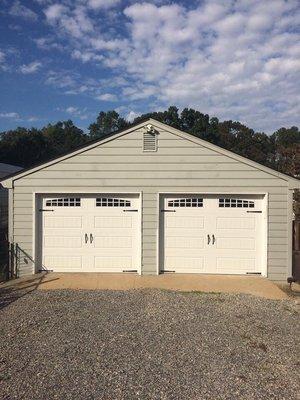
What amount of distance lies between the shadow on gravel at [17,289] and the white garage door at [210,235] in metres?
3.34

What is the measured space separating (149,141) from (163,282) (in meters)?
3.74

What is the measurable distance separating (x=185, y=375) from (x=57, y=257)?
7.01 meters

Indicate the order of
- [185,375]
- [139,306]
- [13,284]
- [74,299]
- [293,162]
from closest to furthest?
[185,375] < [139,306] < [74,299] < [13,284] < [293,162]

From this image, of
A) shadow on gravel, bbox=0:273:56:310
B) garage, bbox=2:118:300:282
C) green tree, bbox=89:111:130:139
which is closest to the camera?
shadow on gravel, bbox=0:273:56:310

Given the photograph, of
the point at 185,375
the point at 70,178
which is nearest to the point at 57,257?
the point at 70,178

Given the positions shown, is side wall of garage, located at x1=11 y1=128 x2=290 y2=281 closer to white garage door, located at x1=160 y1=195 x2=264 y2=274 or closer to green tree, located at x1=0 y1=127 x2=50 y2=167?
white garage door, located at x1=160 y1=195 x2=264 y2=274

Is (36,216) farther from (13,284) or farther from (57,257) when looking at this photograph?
(13,284)

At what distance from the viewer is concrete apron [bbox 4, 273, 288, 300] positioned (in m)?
9.53

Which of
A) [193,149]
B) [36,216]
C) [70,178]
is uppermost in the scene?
[193,149]

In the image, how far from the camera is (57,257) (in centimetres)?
A: 1114

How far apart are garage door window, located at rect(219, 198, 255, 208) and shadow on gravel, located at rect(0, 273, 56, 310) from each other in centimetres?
518

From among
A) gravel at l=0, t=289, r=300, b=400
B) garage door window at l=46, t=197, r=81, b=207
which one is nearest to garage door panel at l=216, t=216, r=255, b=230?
gravel at l=0, t=289, r=300, b=400

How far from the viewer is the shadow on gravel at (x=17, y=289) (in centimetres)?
834

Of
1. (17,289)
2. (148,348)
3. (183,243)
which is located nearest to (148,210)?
(183,243)
